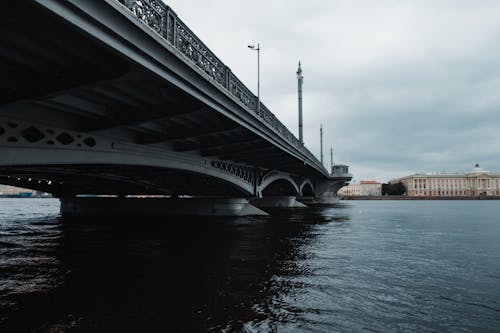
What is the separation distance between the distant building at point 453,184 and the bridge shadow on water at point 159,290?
18031 centimetres

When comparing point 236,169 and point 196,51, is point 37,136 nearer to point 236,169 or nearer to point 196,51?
point 196,51

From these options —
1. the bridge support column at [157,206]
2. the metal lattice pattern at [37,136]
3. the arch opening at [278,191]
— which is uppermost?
the metal lattice pattern at [37,136]

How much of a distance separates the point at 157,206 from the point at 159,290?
28.4m

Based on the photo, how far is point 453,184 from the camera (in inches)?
6816

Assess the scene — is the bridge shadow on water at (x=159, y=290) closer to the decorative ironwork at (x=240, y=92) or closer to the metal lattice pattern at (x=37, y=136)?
the metal lattice pattern at (x=37, y=136)

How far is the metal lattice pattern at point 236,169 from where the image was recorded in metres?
25.7

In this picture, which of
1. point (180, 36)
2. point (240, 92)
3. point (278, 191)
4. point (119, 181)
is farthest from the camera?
point (278, 191)

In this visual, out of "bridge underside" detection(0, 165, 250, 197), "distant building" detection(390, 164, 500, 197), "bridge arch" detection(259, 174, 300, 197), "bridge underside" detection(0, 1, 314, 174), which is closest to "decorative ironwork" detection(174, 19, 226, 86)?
"bridge underside" detection(0, 1, 314, 174)

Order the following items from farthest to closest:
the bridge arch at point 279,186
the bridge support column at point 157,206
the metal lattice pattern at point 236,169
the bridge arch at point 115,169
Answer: the bridge arch at point 279,186 → the bridge support column at point 157,206 → the metal lattice pattern at point 236,169 → the bridge arch at point 115,169

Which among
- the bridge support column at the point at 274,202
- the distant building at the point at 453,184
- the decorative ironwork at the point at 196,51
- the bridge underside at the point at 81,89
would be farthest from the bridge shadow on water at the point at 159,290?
the distant building at the point at 453,184

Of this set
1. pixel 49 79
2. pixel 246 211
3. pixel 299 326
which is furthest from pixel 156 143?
pixel 246 211

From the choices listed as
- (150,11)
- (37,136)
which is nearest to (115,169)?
(37,136)

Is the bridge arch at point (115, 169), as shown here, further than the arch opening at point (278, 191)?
No

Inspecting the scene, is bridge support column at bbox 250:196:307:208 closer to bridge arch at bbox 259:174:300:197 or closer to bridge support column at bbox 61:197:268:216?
bridge arch at bbox 259:174:300:197
